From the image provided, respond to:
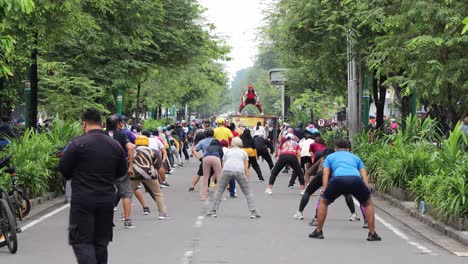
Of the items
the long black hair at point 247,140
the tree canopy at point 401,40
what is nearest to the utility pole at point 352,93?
the tree canopy at point 401,40

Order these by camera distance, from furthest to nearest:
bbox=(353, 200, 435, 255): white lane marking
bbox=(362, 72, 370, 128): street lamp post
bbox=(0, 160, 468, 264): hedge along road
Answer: bbox=(362, 72, 370, 128): street lamp post → bbox=(353, 200, 435, 255): white lane marking → bbox=(0, 160, 468, 264): hedge along road

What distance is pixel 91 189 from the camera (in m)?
7.50

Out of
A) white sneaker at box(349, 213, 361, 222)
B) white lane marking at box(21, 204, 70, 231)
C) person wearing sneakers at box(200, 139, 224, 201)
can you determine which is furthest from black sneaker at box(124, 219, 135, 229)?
person wearing sneakers at box(200, 139, 224, 201)

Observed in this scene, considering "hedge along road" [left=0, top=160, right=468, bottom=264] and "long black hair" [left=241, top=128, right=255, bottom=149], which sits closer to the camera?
"hedge along road" [left=0, top=160, right=468, bottom=264]

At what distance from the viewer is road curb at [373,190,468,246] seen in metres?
12.9

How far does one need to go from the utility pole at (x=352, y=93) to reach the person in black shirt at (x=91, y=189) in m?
19.7

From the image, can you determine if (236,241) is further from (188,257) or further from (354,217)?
(354,217)

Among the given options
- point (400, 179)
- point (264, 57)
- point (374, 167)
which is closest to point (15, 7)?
point (400, 179)

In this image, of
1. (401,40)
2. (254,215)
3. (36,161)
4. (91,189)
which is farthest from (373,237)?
(36,161)

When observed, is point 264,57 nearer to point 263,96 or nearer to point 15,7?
point 263,96

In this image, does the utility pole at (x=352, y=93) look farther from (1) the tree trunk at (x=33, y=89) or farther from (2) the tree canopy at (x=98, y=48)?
(1) the tree trunk at (x=33, y=89)

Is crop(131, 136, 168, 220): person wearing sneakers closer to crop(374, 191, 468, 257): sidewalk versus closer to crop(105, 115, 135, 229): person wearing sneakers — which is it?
crop(105, 115, 135, 229): person wearing sneakers

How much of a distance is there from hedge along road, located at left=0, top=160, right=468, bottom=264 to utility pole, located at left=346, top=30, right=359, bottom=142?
34.1 feet

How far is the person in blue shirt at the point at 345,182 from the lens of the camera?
41.0ft
